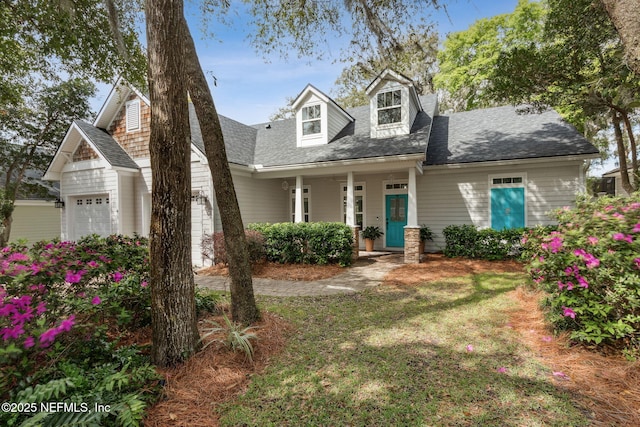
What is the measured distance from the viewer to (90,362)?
8.80ft

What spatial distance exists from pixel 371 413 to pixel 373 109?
10.0 metres

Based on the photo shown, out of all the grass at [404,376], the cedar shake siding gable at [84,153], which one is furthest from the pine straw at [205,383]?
the cedar shake siding gable at [84,153]

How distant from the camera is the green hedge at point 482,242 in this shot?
28.8ft

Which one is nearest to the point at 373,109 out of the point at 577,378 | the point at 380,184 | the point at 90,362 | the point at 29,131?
the point at 380,184

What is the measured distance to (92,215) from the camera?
37.2ft

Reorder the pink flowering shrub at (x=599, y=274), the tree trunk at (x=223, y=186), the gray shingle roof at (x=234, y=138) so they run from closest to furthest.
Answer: the pink flowering shrub at (x=599, y=274) → the tree trunk at (x=223, y=186) → the gray shingle roof at (x=234, y=138)

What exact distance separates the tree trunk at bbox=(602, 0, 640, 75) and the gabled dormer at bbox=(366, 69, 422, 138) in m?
6.69

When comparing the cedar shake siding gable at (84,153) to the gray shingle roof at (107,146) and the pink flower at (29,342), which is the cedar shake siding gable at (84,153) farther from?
the pink flower at (29,342)

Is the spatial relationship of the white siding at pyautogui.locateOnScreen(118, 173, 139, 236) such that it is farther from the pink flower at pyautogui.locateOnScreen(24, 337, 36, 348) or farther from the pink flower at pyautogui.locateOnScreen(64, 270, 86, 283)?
the pink flower at pyautogui.locateOnScreen(24, 337, 36, 348)

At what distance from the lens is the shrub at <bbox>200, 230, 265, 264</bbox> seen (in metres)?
8.96

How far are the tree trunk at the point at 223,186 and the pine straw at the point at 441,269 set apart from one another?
3.91 metres

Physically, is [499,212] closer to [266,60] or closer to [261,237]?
[261,237]

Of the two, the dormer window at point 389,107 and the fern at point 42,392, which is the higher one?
the dormer window at point 389,107

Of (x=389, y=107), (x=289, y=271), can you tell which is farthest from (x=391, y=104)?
(x=289, y=271)
